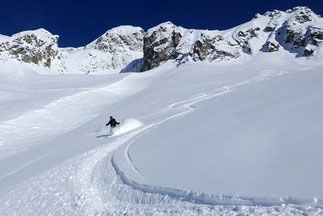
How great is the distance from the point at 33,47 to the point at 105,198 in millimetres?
78085

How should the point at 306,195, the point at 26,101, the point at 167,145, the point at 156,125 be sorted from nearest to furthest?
1. the point at 306,195
2. the point at 167,145
3. the point at 156,125
4. the point at 26,101

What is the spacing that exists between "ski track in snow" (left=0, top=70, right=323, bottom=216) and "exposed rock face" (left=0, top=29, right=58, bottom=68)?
66273mm

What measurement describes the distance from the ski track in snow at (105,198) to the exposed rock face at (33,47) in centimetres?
6627

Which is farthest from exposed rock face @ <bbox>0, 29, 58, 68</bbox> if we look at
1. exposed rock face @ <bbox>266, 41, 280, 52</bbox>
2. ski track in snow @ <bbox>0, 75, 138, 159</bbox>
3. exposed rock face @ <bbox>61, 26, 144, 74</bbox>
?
exposed rock face @ <bbox>266, 41, 280, 52</bbox>

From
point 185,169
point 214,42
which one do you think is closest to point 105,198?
point 185,169

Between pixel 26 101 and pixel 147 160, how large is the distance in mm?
23549

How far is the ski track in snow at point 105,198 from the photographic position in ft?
19.5

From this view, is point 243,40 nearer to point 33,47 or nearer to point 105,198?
point 33,47

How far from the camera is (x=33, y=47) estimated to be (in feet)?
257

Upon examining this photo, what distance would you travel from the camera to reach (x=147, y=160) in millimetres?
9875

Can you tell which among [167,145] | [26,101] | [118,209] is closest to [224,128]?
[167,145]

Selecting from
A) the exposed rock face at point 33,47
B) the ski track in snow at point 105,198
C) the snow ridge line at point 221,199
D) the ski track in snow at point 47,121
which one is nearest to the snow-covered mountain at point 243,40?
the exposed rock face at point 33,47

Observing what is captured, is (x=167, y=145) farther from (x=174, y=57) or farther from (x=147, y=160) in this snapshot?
(x=174, y=57)

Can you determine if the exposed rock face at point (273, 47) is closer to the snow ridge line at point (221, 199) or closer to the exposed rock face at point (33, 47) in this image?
the exposed rock face at point (33, 47)
